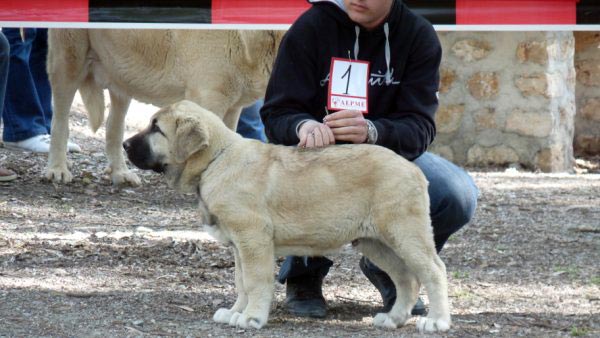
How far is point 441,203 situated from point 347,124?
0.57 m

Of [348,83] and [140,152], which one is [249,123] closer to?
[348,83]

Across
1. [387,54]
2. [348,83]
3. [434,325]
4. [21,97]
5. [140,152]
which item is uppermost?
[387,54]

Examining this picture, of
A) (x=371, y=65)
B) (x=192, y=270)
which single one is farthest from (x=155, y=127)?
(x=192, y=270)

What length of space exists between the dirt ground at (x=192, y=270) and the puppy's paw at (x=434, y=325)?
4cm

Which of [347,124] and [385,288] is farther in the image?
[385,288]

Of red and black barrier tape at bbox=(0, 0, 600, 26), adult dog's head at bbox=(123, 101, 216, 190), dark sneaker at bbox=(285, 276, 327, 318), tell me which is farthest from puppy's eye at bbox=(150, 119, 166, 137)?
red and black barrier tape at bbox=(0, 0, 600, 26)

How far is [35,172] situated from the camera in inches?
297

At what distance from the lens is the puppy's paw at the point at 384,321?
12.3ft

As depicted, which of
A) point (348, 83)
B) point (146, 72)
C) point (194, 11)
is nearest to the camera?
point (348, 83)

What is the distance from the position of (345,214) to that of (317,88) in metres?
0.70

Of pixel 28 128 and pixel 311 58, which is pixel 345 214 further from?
pixel 28 128

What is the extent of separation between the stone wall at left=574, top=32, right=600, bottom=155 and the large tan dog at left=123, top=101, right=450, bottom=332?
636 cm

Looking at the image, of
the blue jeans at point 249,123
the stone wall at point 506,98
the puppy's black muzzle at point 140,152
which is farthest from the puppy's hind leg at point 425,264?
the stone wall at point 506,98

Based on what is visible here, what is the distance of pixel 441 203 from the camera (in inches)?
159
